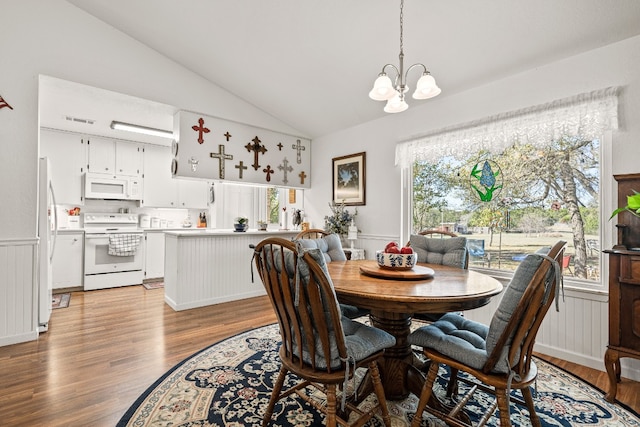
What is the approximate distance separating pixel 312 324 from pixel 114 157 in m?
5.37

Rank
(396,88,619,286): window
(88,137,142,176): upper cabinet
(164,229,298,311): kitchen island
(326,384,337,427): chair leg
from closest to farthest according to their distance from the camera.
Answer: (326,384,337,427): chair leg → (396,88,619,286): window → (164,229,298,311): kitchen island → (88,137,142,176): upper cabinet

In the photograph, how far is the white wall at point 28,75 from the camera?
9.08 feet

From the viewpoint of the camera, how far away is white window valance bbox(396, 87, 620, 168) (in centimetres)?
231

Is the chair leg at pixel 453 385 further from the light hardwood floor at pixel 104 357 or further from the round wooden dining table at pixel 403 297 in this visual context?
the light hardwood floor at pixel 104 357

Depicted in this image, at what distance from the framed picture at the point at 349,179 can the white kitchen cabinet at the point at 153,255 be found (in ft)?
10.6

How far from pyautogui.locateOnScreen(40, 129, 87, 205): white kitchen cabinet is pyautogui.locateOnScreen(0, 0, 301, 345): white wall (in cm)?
230

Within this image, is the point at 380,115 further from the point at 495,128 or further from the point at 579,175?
the point at 579,175

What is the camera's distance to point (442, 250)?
101 inches

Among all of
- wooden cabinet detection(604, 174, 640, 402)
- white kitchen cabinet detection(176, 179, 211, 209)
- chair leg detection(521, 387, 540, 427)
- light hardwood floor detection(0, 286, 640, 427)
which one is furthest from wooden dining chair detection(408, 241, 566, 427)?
white kitchen cabinet detection(176, 179, 211, 209)

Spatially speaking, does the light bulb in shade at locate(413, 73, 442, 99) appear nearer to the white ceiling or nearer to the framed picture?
the white ceiling

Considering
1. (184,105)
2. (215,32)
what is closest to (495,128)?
(215,32)

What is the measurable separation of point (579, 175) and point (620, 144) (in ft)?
1.09

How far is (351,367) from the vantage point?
1.39 metres

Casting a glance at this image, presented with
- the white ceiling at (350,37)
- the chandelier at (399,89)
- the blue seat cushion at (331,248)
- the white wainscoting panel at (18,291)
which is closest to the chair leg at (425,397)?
the blue seat cushion at (331,248)
